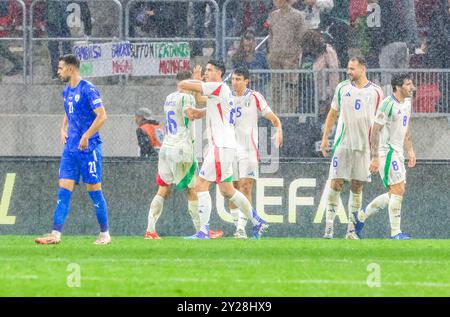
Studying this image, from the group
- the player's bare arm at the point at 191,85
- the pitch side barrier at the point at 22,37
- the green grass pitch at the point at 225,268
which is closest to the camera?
the green grass pitch at the point at 225,268

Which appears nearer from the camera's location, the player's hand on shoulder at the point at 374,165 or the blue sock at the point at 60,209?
the blue sock at the point at 60,209

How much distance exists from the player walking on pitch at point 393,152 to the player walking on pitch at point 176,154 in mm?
2329

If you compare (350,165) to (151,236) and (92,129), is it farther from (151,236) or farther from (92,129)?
(92,129)

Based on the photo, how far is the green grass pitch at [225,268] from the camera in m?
11.5

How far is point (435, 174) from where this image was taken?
20688mm

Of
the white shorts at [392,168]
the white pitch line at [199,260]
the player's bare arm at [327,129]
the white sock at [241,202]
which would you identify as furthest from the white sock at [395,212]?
the white pitch line at [199,260]

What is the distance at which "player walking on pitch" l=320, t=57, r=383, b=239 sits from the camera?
1906 centimetres

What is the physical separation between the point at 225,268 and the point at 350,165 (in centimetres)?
598

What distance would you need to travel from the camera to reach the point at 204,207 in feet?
61.3

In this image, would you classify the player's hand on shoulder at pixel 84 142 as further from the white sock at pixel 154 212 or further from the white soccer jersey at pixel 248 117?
the white soccer jersey at pixel 248 117

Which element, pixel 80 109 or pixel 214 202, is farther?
pixel 214 202

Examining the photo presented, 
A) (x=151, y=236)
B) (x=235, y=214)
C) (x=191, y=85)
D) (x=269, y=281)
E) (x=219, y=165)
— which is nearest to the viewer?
(x=269, y=281)

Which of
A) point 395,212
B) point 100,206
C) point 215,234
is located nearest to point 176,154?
point 215,234
